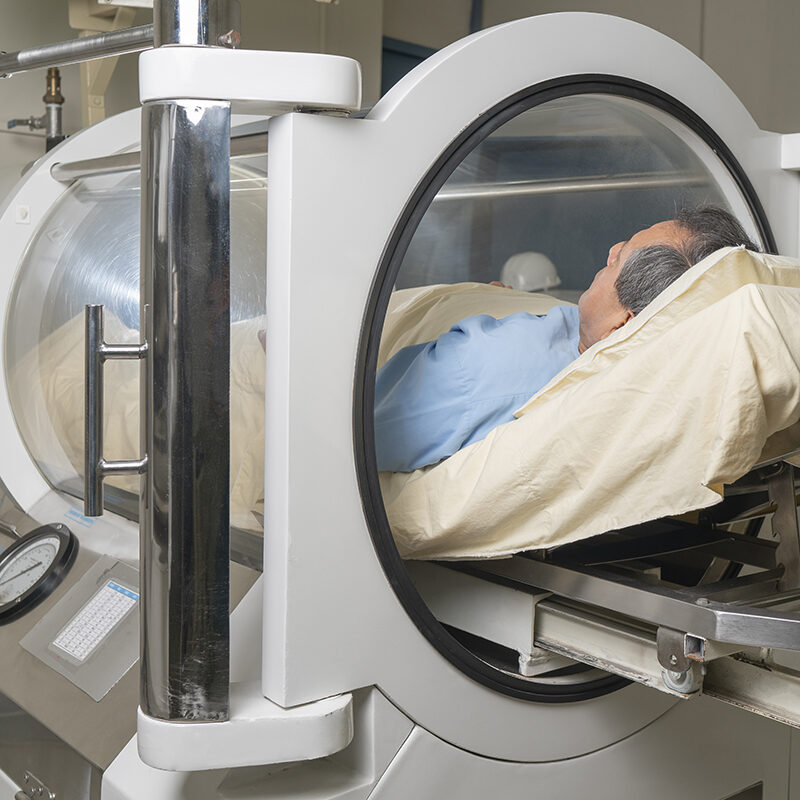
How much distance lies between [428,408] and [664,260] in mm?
354

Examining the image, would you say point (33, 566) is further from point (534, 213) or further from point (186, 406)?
point (534, 213)

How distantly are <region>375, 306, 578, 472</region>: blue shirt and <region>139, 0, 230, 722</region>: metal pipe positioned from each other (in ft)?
1.03

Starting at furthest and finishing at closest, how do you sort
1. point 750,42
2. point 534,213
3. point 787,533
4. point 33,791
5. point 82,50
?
point 750,42 < point 534,213 < point 82,50 < point 33,791 < point 787,533

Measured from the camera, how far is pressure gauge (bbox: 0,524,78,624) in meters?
1.58

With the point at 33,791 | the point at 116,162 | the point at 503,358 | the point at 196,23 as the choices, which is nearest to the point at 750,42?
the point at 116,162

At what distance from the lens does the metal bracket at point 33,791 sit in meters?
1.36

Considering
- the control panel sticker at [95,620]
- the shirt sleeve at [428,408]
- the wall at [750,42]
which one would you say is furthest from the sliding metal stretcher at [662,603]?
the wall at [750,42]

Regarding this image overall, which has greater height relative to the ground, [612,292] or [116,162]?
[116,162]

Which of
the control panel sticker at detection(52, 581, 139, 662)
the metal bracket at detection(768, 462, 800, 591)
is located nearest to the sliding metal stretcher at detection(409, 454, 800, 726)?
the metal bracket at detection(768, 462, 800, 591)

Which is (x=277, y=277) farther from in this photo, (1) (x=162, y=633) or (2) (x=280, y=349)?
(1) (x=162, y=633)

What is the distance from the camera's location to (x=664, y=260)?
3.98 ft

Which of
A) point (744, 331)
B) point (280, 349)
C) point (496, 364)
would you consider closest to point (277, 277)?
Result: point (280, 349)

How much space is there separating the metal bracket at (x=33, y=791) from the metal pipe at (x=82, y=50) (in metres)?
1.06

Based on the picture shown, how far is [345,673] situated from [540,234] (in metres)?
0.95
